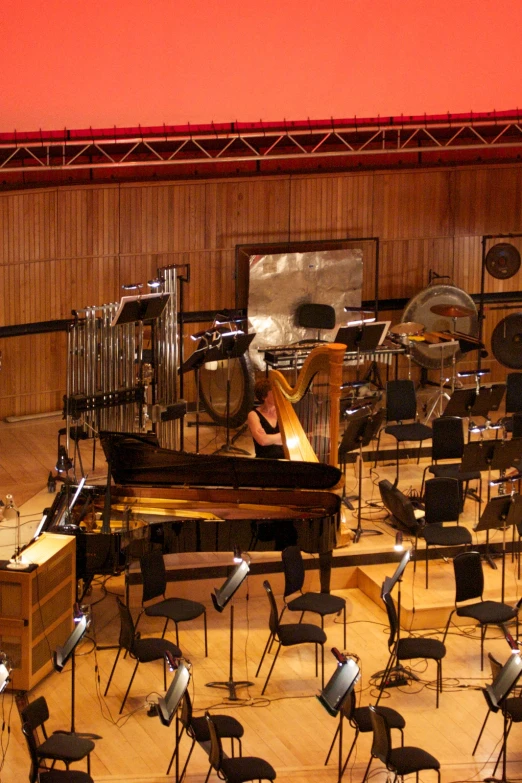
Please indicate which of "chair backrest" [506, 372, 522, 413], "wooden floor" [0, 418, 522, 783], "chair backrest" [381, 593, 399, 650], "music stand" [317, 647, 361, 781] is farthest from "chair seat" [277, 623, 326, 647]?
"chair backrest" [506, 372, 522, 413]

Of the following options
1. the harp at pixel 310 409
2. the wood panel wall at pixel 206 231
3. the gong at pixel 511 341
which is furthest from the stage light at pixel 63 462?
the gong at pixel 511 341

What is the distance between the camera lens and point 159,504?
8828mm

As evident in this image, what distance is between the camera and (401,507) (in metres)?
8.89

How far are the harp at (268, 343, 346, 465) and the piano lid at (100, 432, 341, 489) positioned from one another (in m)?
0.38

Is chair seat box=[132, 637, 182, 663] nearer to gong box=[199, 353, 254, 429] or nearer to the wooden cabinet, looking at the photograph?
the wooden cabinet

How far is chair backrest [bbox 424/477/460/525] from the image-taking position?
9328 millimetres

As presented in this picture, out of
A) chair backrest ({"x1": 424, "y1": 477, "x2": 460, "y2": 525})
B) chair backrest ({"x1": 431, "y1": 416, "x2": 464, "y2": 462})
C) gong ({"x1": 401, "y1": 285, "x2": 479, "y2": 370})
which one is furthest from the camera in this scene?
gong ({"x1": 401, "y1": 285, "x2": 479, "y2": 370})

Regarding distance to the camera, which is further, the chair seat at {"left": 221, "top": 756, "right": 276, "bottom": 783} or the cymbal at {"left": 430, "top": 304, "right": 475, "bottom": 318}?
the cymbal at {"left": 430, "top": 304, "right": 475, "bottom": 318}

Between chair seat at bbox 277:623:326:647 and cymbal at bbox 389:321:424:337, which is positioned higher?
cymbal at bbox 389:321:424:337

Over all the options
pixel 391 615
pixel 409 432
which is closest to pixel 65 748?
pixel 391 615

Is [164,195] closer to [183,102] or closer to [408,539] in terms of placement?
[183,102]

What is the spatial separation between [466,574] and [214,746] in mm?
2777

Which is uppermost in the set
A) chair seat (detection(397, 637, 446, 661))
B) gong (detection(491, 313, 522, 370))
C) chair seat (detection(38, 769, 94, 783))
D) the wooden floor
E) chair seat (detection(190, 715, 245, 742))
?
gong (detection(491, 313, 522, 370))

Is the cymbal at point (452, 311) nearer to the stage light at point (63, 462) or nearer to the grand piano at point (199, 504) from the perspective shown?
the grand piano at point (199, 504)
